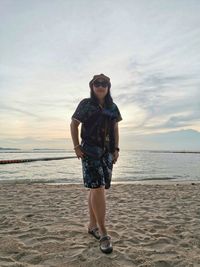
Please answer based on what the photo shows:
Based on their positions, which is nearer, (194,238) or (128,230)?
(194,238)

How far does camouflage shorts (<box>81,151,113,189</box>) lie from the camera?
4.21m

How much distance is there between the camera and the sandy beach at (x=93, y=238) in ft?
12.4

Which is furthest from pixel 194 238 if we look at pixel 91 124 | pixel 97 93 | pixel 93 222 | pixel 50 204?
pixel 50 204

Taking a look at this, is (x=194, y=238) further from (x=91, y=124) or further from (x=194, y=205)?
(x=194, y=205)

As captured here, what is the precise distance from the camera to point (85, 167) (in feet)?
14.1

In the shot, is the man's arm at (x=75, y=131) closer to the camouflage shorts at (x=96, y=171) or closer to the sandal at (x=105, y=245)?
the camouflage shorts at (x=96, y=171)

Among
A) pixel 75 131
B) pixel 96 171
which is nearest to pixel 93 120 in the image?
pixel 75 131

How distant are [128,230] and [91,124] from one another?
2036mm

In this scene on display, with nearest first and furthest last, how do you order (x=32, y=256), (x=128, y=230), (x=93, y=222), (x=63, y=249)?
Answer: (x=32, y=256), (x=63, y=249), (x=93, y=222), (x=128, y=230)

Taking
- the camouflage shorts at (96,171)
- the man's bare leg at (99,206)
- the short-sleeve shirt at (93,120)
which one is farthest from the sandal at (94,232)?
the short-sleeve shirt at (93,120)

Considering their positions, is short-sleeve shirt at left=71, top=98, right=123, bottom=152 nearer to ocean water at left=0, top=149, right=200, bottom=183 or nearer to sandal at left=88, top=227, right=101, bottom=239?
sandal at left=88, top=227, right=101, bottom=239

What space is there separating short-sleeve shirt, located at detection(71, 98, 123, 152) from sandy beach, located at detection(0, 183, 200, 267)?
1486 mm

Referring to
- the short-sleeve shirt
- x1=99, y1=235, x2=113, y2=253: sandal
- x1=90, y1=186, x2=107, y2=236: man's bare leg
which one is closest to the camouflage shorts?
x1=90, y1=186, x2=107, y2=236: man's bare leg

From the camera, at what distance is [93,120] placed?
4.31 metres
